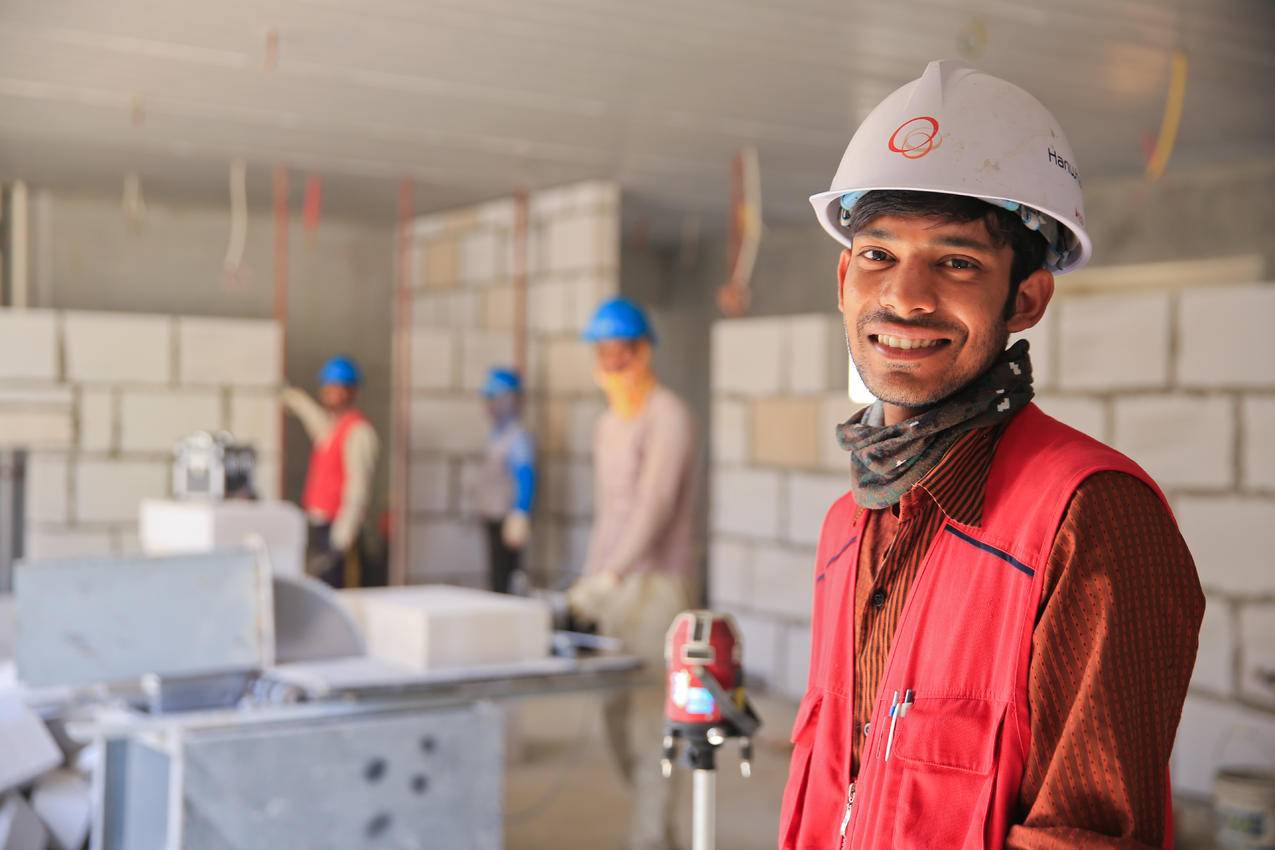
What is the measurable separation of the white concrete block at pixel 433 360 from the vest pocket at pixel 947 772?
705 centimetres

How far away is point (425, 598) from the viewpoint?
3732 millimetres

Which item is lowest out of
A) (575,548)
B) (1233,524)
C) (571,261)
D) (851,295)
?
(575,548)

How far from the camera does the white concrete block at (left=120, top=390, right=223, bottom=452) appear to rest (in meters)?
6.60

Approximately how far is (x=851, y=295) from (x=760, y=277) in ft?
30.9

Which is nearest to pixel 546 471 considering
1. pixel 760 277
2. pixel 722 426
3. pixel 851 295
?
pixel 722 426

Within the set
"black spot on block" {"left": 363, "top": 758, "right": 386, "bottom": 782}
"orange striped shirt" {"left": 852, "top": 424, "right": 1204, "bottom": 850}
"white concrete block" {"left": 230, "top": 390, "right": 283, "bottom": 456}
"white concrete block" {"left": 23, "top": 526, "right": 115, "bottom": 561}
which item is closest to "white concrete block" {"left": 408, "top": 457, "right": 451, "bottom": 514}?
"white concrete block" {"left": 230, "top": 390, "right": 283, "bottom": 456}

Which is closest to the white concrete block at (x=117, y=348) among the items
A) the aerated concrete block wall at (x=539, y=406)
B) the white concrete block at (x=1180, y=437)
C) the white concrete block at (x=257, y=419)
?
the white concrete block at (x=257, y=419)

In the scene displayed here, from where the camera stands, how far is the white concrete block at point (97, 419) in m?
6.48

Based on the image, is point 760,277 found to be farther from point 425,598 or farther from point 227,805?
point 227,805

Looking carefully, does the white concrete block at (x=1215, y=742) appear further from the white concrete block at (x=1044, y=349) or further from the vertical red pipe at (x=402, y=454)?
the vertical red pipe at (x=402, y=454)

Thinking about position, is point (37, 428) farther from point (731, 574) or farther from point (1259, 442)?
point (1259, 442)

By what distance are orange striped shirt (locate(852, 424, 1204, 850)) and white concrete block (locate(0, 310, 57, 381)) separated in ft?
19.7

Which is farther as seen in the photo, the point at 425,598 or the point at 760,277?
the point at 760,277

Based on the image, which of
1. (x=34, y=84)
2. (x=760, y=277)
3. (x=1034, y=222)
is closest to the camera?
(x=1034, y=222)
